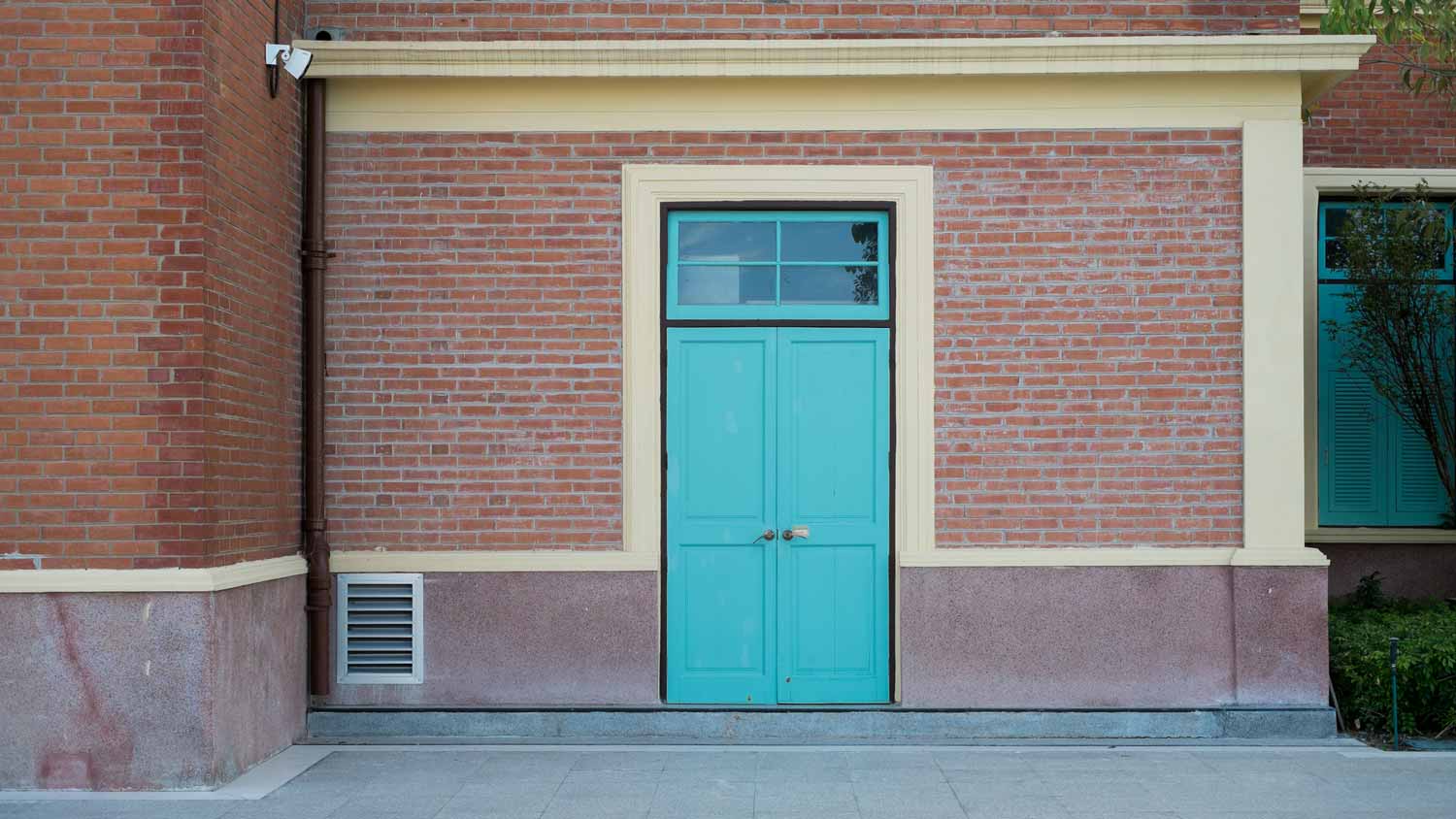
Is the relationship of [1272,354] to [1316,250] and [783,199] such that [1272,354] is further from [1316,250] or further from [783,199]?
[783,199]

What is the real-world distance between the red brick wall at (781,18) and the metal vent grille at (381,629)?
3.20 meters

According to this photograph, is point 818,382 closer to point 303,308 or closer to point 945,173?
point 945,173

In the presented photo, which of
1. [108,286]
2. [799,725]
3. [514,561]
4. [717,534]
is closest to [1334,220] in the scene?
[717,534]

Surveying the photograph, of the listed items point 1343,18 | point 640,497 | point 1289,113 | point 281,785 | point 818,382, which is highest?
point 1343,18

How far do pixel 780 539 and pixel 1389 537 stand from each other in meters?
4.48

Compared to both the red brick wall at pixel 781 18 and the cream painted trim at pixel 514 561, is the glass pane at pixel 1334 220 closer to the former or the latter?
the red brick wall at pixel 781 18

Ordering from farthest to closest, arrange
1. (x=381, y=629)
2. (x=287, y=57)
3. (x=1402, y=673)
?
(x=381, y=629)
(x=1402, y=673)
(x=287, y=57)

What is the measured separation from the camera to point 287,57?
8000 millimetres

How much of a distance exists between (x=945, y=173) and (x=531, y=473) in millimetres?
2954

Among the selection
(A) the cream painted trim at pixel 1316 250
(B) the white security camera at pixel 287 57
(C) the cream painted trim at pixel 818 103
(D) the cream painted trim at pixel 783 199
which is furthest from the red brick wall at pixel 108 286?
(A) the cream painted trim at pixel 1316 250

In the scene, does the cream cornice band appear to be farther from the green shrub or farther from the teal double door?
the green shrub

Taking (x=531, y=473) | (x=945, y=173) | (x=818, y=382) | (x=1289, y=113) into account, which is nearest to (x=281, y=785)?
(x=531, y=473)

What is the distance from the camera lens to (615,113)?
8.57 meters

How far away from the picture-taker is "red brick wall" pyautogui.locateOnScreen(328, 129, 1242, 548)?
27.8ft
